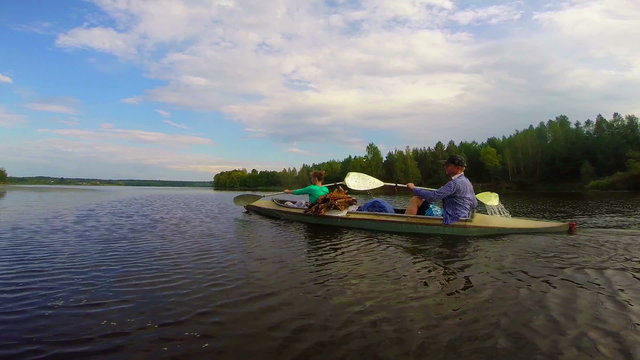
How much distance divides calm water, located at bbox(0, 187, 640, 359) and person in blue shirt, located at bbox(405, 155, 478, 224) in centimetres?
185

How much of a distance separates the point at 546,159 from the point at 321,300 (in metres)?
98.5

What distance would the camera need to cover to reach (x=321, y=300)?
20.6 feet

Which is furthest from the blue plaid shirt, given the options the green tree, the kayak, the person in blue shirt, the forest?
the green tree

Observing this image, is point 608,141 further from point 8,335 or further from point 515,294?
point 8,335

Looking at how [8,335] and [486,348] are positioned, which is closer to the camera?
[486,348]

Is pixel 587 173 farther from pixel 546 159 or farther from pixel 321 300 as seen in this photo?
pixel 321 300

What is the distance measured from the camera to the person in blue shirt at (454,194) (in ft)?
41.9

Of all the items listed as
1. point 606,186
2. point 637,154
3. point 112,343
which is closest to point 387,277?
point 112,343

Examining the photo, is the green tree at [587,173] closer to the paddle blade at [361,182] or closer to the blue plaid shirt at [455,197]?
the paddle blade at [361,182]

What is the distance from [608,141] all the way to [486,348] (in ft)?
320

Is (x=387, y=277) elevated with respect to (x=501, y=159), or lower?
lower

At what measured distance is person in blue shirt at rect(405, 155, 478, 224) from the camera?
41.9 feet

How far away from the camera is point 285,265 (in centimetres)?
898

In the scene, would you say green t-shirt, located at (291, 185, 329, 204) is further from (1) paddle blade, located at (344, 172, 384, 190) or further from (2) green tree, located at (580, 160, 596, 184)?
(2) green tree, located at (580, 160, 596, 184)
